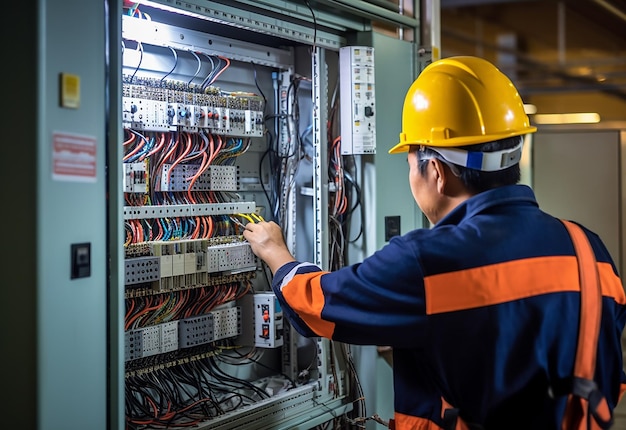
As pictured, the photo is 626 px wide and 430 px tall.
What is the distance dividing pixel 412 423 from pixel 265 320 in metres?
1.20

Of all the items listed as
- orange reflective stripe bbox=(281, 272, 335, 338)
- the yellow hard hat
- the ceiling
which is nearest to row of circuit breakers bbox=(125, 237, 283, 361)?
orange reflective stripe bbox=(281, 272, 335, 338)

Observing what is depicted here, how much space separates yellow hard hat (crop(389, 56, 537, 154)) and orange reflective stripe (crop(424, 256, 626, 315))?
0.34 meters

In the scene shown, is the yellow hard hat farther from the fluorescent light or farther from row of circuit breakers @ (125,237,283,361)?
the fluorescent light

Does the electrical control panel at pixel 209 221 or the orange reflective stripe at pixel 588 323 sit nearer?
the orange reflective stripe at pixel 588 323

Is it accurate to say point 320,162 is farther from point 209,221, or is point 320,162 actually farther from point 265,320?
point 265,320

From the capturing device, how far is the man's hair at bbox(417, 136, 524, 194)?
5.23 feet

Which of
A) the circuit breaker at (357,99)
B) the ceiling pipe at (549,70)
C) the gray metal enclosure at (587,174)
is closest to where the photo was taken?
the circuit breaker at (357,99)

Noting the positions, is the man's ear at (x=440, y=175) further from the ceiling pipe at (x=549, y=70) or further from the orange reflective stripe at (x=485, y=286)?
the ceiling pipe at (x=549, y=70)

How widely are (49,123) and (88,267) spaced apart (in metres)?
0.34

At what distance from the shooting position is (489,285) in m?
1.42

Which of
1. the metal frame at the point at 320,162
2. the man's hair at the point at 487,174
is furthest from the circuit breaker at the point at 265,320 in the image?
the man's hair at the point at 487,174

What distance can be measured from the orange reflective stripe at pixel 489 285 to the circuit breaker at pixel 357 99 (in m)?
1.36

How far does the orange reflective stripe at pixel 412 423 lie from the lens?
155cm

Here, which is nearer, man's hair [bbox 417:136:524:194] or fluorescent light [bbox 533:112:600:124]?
man's hair [bbox 417:136:524:194]
